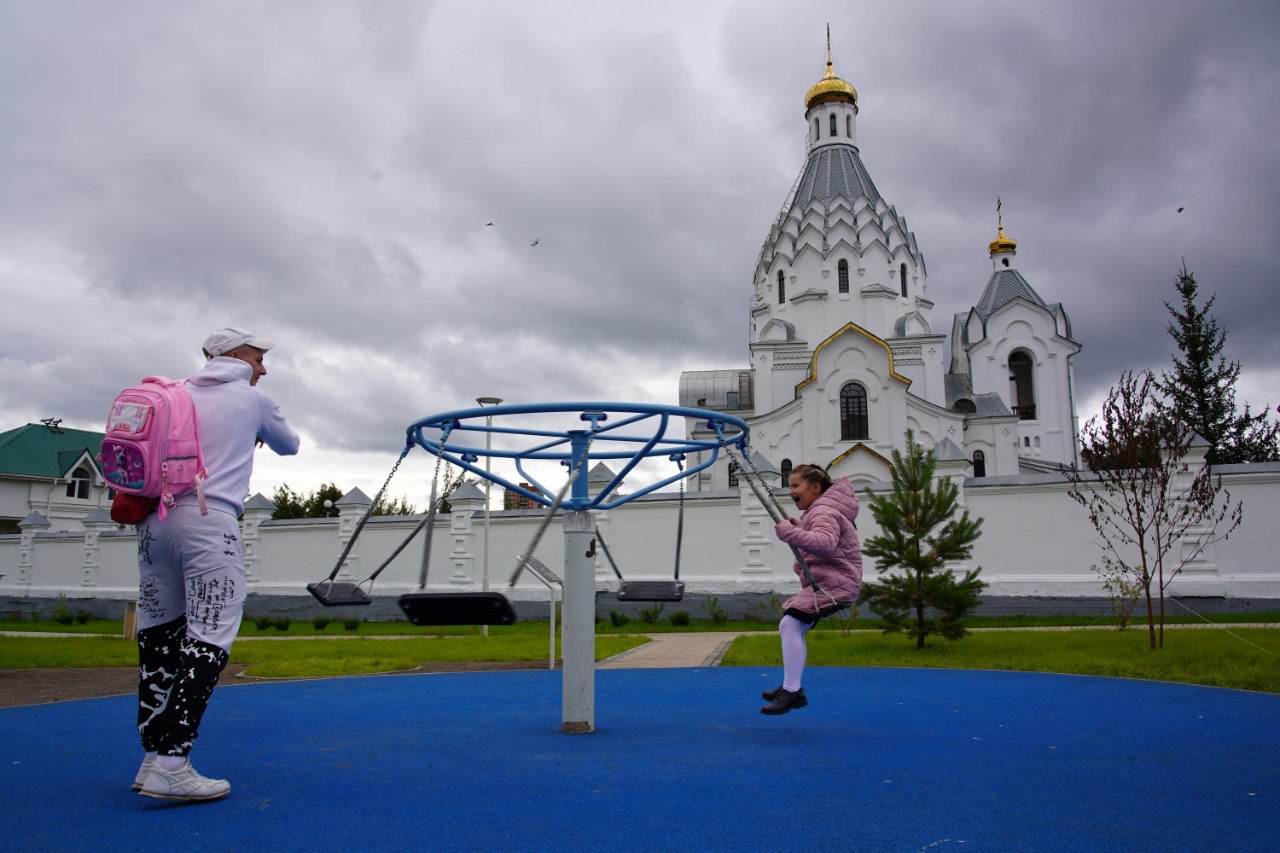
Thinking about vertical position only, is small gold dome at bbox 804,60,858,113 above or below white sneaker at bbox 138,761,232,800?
above

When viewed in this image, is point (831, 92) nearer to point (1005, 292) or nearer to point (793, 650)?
point (1005, 292)

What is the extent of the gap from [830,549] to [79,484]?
49.1 metres

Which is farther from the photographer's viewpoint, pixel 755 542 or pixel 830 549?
pixel 755 542

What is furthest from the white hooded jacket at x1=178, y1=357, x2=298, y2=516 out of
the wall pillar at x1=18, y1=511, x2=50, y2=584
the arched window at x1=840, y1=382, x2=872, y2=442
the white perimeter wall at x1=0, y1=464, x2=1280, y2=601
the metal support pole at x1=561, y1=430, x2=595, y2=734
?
the arched window at x1=840, y1=382, x2=872, y2=442

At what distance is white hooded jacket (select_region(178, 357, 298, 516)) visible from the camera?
3.86 metres

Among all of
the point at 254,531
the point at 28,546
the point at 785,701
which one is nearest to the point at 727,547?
the point at 254,531

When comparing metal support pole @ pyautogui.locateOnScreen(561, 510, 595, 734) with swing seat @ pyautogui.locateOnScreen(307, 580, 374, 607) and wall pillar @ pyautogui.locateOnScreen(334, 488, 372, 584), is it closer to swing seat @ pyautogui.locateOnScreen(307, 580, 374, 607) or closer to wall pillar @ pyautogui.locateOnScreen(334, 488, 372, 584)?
swing seat @ pyautogui.locateOnScreen(307, 580, 374, 607)

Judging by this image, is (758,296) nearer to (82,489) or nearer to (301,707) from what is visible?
(82,489)

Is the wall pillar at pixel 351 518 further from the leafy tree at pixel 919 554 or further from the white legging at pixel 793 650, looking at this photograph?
the white legging at pixel 793 650

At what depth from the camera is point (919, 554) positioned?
1176 centimetres

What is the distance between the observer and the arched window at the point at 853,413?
3572 cm

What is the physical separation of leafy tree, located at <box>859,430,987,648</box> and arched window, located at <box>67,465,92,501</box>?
44.4m

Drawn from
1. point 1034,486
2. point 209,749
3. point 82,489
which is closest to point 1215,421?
point 1034,486

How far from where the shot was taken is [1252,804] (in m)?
3.46
